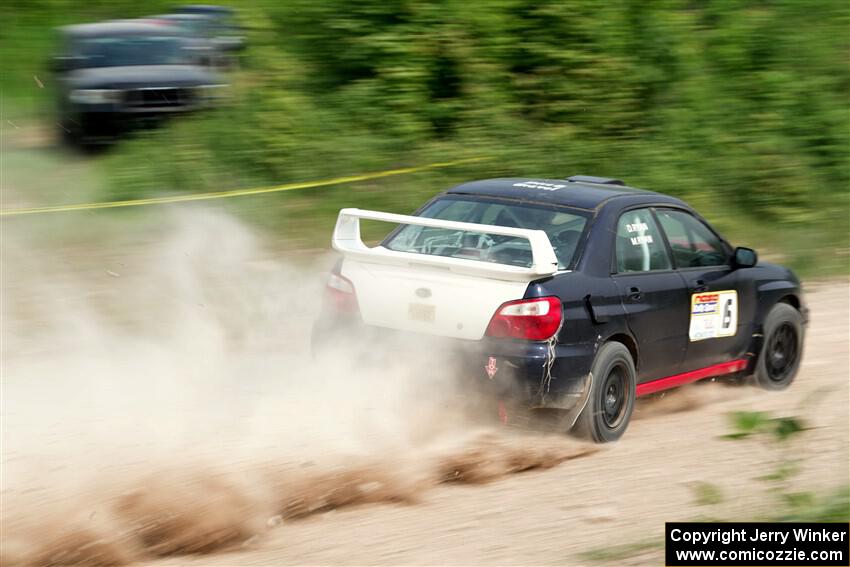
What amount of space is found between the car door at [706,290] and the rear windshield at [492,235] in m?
0.98

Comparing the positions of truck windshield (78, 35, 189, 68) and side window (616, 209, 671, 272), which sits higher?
truck windshield (78, 35, 189, 68)

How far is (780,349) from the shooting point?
29.5 feet

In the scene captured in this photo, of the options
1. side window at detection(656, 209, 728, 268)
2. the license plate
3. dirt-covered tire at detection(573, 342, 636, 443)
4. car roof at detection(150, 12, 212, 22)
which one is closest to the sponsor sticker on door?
side window at detection(656, 209, 728, 268)

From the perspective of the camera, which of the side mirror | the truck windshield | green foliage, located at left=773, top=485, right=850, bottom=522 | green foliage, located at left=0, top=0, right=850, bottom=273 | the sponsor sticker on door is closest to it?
green foliage, located at left=773, top=485, right=850, bottom=522

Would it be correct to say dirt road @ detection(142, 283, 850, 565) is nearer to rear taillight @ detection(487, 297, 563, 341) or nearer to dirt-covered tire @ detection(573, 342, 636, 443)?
dirt-covered tire @ detection(573, 342, 636, 443)

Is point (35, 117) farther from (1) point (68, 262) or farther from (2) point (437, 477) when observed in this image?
(2) point (437, 477)

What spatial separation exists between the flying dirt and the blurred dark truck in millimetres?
4927

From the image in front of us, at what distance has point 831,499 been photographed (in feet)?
16.9

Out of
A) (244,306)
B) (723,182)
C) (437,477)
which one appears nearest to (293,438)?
(437,477)

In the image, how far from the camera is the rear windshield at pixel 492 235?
6.96 meters

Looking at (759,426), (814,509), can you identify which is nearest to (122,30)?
(814,509)

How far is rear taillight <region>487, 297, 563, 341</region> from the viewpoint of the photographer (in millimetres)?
6426

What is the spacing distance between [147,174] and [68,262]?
222cm

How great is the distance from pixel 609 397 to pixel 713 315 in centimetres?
143
